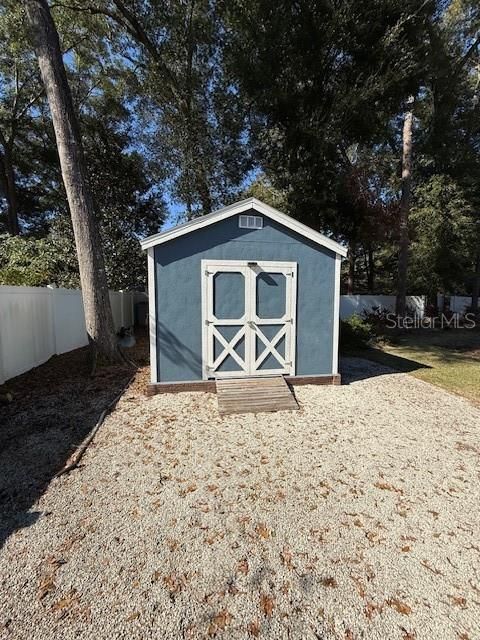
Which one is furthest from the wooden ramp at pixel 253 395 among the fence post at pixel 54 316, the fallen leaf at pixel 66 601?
the fence post at pixel 54 316

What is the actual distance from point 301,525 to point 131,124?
61.9 feet

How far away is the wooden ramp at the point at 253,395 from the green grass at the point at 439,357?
11.5 ft

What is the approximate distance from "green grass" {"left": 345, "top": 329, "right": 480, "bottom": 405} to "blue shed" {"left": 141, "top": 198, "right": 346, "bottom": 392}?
2882mm

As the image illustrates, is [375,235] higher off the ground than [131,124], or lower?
lower

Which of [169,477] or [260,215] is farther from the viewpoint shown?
[260,215]

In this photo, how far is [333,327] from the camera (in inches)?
245

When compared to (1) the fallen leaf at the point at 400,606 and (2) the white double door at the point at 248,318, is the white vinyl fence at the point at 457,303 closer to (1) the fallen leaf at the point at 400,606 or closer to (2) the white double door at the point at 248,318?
(2) the white double door at the point at 248,318

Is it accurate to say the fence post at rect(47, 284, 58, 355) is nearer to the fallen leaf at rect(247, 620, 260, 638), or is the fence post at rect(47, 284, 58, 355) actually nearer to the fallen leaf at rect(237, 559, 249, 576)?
the fallen leaf at rect(237, 559, 249, 576)

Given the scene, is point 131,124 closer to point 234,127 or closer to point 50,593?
point 234,127

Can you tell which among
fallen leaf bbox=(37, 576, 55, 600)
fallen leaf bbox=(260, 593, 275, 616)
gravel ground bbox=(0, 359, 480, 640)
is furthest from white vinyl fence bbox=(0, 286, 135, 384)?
fallen leaf bbox=(260, 593, 275, 616)

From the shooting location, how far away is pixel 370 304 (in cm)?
1670

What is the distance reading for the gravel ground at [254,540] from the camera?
184cm

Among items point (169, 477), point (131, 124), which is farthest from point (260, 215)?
point (131, 124)

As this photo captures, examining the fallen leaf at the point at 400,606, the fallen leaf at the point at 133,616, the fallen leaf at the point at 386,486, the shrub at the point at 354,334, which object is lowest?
the fallen leaf at the point at 400,606
